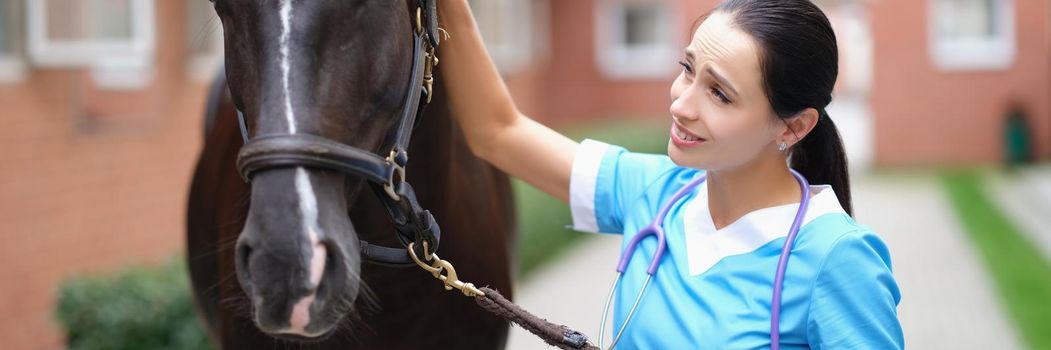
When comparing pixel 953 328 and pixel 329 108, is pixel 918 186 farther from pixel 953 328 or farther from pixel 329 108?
pixel 329 108

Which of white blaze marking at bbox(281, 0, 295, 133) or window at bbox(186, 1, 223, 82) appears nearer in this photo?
white blaze marking at bbox(281, 0, 295, 133)

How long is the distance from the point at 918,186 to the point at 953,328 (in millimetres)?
8378

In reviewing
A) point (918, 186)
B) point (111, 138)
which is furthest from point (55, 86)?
point (918, 186)

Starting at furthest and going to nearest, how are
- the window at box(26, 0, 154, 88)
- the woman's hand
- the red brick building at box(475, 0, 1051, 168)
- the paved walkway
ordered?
the red brick building at box(475, 0, 1051, 168) → the paved walkway → the window at box(26, 0, 154, 88) → the woman's hand

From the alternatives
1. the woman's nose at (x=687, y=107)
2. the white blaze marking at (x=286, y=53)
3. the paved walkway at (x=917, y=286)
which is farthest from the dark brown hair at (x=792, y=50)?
the paved walkway at (x=917, y=286)

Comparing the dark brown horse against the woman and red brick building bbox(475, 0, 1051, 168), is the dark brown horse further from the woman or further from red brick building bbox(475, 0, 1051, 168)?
red brick building bbox(475, 0, 1051, 168)

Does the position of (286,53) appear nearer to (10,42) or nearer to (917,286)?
(10,42)

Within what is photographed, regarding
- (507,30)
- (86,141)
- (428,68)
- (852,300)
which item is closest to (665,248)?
(852,300)

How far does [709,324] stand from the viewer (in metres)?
1.88

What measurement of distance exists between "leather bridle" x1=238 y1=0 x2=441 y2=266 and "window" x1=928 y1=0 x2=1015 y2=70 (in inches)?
641

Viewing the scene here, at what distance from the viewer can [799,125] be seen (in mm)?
1908

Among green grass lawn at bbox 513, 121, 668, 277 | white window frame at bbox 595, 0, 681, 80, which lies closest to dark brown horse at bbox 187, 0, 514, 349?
green grass lawn at bbox 513, 121, 668, 277

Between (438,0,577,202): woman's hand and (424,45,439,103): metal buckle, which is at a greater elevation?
(424,45,439,103): metal buckle

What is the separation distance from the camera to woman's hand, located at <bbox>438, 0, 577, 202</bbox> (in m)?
2.27
